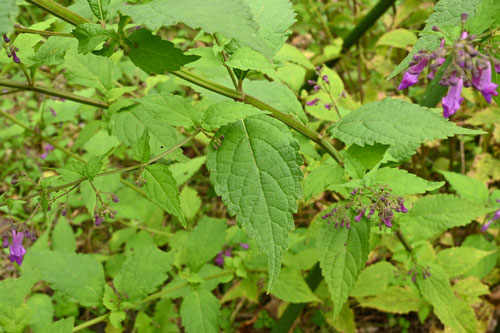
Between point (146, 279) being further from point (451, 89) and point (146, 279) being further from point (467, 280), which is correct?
point (467, 280)

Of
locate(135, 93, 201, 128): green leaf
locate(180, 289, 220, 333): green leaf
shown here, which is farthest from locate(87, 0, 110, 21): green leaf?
locate(180, 289, 220, 333): green leaf

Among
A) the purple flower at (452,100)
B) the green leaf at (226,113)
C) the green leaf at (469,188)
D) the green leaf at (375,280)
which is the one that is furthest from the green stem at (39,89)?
the green leaf at (469,188)

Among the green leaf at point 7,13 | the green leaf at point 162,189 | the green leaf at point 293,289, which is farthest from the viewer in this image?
the green leaf at point 293,289

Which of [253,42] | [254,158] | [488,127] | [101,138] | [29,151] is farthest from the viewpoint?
[29,151]

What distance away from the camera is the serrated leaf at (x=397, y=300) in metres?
2.80

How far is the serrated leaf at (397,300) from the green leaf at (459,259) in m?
0.37

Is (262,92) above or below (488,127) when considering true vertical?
above

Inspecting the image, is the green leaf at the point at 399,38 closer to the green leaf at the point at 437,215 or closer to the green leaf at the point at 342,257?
the green leaf at the point at 437,215

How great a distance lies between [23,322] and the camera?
6.57 ft

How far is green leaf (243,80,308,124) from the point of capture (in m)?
1.90

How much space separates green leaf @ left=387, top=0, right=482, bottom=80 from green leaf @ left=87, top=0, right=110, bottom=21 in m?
0.98

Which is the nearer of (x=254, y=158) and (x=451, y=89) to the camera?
(x=451, y=89)

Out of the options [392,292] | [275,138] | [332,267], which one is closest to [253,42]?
[275,138]

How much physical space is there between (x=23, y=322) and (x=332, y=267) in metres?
1.60
